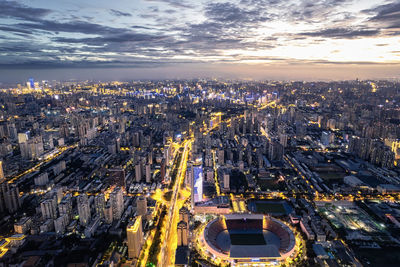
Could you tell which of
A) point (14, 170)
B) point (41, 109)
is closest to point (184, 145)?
point (14, 170)

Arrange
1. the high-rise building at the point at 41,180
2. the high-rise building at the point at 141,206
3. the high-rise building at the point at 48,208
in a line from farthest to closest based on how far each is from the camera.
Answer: the high-rise building at the point at 41,180
the high-rise building at the point at 141,206
the high-rise building at the point at 48,208

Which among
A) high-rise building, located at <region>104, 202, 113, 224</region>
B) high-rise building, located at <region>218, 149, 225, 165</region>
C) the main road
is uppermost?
high-rise building, located at <region>218, 149, 225, 165</region>

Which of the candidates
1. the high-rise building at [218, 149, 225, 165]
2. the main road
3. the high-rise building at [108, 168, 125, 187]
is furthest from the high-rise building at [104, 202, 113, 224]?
the high-rise building at [218, 149, 225, 165]

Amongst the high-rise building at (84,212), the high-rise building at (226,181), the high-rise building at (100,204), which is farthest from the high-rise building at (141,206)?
the high-rise building at (226,181)

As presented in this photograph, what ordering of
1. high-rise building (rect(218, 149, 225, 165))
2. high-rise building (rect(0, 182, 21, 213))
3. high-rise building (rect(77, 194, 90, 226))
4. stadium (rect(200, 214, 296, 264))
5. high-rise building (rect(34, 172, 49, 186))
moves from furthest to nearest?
high-rise building (rect(218, 149, 225, 165)), high-rise building (rect(34, 172, 49, 186)), high-rise building (rect(0, 182, 21, 213)), high-rise building (rect(77, 194, 90, 226)), stadium (rect(200, 214, 296, 264))

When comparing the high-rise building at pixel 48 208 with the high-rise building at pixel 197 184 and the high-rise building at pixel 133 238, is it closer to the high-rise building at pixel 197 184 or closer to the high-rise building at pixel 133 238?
the high-rise building at pixel 133 238

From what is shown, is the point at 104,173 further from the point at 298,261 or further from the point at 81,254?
the point at 298,261

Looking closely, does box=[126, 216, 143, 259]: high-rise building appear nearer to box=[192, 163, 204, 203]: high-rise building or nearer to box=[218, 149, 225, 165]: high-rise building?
box=[192, 163, 204, 203]: high-rise building

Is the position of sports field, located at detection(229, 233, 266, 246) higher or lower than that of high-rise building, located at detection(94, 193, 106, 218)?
lower

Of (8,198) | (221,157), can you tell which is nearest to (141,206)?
(8,198)
